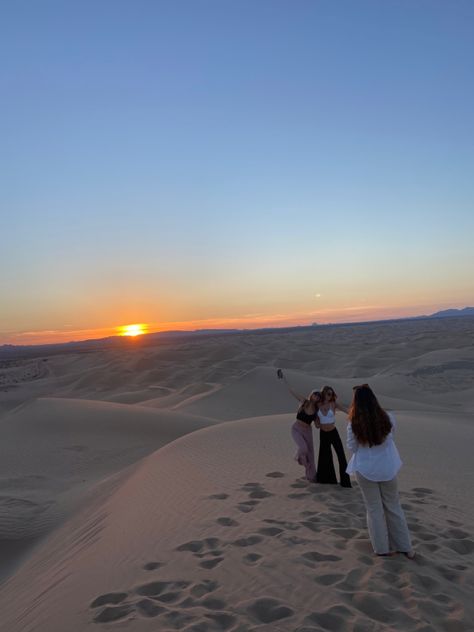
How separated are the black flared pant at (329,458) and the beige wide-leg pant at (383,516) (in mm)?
2043

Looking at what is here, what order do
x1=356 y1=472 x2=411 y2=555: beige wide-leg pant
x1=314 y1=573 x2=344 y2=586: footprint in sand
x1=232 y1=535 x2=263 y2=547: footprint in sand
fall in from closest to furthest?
x1=314 y1=573 x2=344 y2=586: footprint in sand, x1=356 y1=472 x2=411 y2=555: beige wide-leg pant, x1=232 y1=535 x2=263 y2=547: footprint in sand

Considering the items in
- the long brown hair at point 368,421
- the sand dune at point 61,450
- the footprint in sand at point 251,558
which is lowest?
the sand dune at point 61,450

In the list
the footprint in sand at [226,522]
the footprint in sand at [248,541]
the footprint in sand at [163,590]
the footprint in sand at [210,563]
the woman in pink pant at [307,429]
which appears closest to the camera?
the footprint in sand at [163,590]

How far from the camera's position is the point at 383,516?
5.16 m

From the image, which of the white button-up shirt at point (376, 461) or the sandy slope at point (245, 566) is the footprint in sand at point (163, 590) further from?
the white button-up shirt at point (376, 461)

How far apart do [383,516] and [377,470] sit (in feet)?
1.59

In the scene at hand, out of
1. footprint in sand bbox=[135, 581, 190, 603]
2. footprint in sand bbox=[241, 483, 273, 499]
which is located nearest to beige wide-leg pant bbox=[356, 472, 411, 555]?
footprint in sand bbox=[135, 581, 190, 603]

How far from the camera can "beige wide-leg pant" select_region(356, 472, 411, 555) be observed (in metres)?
5.12

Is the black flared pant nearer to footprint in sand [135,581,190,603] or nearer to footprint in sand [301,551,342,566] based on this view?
footprint in sand [301,551,342,566]

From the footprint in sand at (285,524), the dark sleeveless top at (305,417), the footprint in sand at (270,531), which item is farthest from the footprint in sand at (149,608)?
the dark sleeveless top at (305,417)

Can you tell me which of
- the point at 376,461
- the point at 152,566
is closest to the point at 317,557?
the point at 376,461

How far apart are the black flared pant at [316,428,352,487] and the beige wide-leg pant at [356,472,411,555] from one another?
80.4 inches

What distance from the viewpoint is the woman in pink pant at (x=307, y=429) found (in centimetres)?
751

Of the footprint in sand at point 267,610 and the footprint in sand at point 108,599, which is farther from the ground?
→ the footprint in sand at point 267,610
